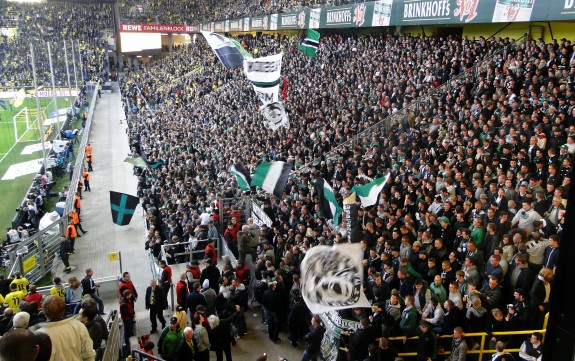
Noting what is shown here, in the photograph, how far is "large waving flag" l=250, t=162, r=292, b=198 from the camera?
1216 cm

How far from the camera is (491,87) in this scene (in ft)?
46.7

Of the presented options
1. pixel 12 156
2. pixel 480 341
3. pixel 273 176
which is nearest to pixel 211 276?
pixel 273 176

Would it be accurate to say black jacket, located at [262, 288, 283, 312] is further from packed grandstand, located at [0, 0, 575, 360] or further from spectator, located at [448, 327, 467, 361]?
spectator, located at [448, 327, 467, 361]

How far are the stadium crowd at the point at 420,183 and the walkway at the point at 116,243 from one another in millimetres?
511

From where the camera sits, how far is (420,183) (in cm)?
1197

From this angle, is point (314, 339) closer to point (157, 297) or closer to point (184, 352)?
point (184, 352)

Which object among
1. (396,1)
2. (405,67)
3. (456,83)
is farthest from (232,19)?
(456,83)

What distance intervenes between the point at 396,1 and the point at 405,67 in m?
3.96

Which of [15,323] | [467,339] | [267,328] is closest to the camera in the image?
[15,323]

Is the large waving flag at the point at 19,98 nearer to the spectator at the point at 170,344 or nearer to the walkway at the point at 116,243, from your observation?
the walkway at the point at 116,243

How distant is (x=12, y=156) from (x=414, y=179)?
2996cm

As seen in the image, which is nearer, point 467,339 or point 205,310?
point 467,339

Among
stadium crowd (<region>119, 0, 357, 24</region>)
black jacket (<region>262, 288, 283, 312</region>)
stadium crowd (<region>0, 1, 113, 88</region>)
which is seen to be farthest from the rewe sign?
A: black jacket (<region>262, 288, 283, 312</region>)

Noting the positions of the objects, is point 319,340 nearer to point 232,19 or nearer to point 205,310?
point 205,310
